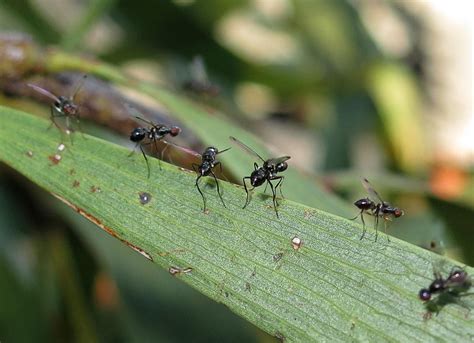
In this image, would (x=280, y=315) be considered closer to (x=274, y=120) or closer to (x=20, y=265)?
(x=20, y=265)

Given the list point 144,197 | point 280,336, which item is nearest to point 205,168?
point 144,197

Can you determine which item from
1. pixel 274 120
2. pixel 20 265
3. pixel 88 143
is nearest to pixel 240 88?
pixel 274 120

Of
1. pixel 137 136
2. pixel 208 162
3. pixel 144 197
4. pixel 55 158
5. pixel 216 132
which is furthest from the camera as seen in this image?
pixel 216 132

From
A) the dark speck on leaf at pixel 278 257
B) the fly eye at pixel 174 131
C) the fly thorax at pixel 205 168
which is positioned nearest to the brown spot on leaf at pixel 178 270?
the dark speck on leaf at pixel 278 257

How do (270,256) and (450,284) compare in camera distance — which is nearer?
(450,284)

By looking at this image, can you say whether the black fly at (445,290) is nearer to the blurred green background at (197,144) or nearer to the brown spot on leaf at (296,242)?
the brown spot on leaf at (296,242)

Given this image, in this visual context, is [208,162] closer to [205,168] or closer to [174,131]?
[205,168]

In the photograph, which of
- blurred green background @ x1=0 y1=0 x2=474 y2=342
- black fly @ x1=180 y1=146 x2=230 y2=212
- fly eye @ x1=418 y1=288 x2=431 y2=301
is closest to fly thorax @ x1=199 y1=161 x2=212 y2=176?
black fly @ x1=180 y1=146 x2=230 y2=212
